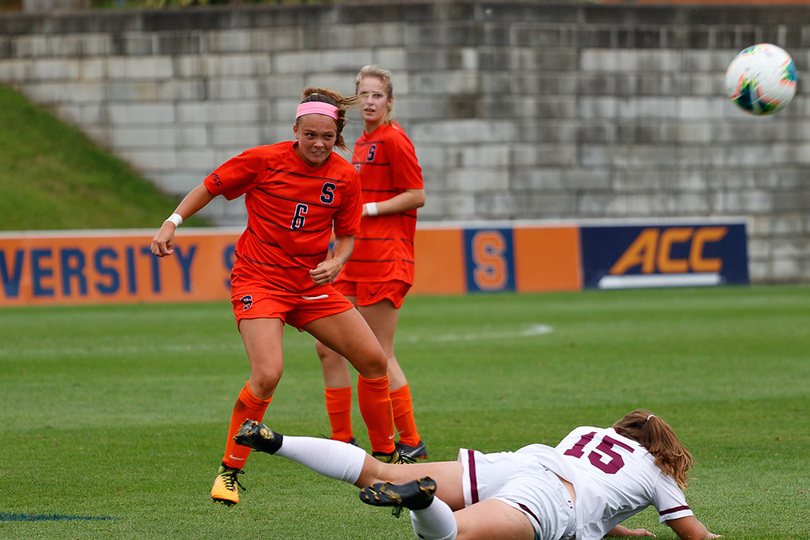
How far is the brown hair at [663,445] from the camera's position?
4.51m

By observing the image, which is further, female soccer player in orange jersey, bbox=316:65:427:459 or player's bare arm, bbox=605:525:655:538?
female soccer player in orange jersey, bbox=316:65:427:459

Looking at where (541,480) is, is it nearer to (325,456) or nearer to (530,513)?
(530,513)

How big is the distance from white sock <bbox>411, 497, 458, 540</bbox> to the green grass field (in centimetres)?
77

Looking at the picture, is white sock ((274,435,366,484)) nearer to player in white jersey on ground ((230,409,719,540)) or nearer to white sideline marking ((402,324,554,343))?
player in white jersey on ground ((230,409,719,540))

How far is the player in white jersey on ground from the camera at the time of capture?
4.04 meters

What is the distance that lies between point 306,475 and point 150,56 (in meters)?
17.6

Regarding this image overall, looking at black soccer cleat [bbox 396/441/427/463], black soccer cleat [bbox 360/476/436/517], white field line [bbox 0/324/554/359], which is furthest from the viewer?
white field line [bbox 0/324/554/359]

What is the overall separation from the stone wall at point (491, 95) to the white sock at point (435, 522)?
1726 centimetres

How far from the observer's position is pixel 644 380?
909 cm

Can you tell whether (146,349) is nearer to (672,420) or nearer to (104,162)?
(672,420)

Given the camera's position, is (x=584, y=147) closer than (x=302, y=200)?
No

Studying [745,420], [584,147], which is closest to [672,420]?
[745,420]

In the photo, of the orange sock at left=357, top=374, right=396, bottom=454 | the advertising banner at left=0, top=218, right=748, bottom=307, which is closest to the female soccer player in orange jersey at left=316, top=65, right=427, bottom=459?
the orange sock at left=357, top=374, right=396, bottom=454

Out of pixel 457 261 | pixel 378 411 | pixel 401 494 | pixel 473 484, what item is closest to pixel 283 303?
pixel 378 411
